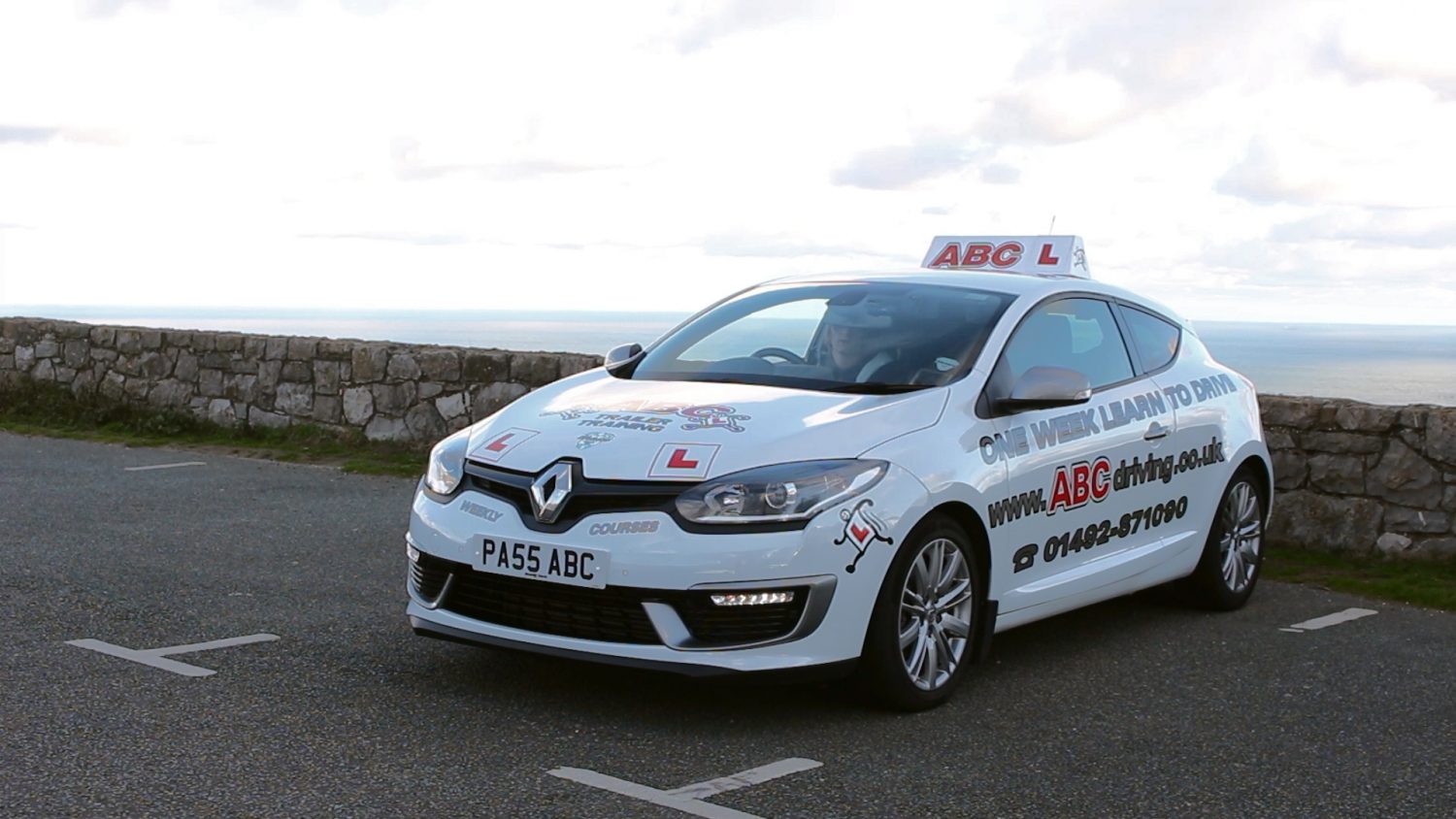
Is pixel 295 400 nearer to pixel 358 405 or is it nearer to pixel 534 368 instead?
pixel 358 405

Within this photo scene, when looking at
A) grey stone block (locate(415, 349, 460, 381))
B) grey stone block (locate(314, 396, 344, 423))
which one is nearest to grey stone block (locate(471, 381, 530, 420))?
grey stone block (locate(415, 349, 460, 381))

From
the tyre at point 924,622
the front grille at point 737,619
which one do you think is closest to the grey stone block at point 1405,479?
the tyre at point 924,622

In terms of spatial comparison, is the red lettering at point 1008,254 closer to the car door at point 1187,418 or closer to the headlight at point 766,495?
the car door at point 1187,418

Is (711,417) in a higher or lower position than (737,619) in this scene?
higher

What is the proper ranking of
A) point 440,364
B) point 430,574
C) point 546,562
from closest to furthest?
point 546,562 → point 430,574 → point 440,364

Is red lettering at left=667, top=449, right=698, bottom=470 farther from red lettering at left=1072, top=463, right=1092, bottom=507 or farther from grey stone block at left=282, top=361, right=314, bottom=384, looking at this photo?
grey stone block at left=282, top=361, right=314, bottom=384

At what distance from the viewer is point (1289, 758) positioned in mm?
5121

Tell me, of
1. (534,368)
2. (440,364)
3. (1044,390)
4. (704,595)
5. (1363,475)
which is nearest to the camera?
(704,595)

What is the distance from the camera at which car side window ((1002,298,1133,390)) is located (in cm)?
630

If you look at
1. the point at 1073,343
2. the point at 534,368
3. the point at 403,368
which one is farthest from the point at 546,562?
the point at 403,368

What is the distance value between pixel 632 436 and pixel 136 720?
1.76 meters

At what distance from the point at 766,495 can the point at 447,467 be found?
1.23 m

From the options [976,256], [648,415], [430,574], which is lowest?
[430,574]

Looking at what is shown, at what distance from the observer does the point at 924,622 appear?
18.0 feet
